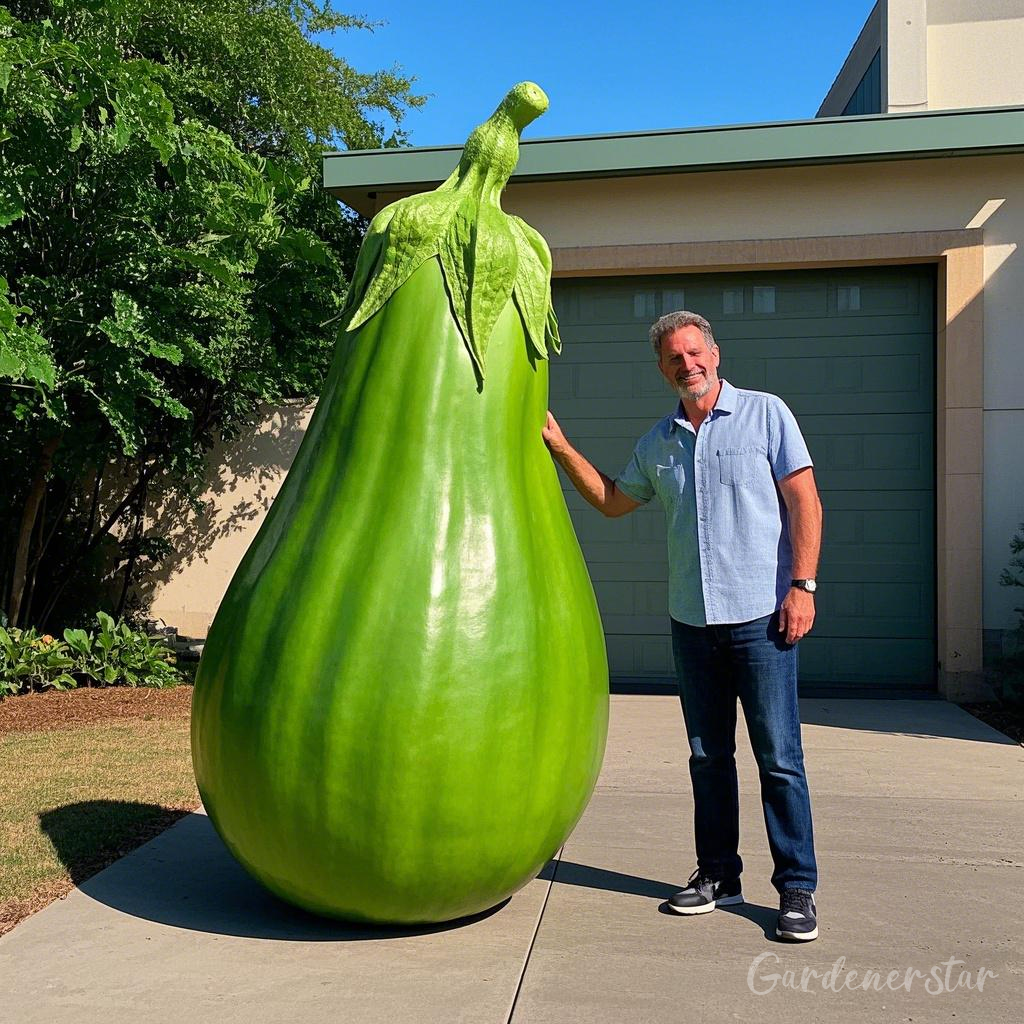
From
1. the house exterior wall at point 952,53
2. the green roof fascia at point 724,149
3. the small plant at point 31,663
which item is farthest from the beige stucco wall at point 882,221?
the house exterior wall at point 952,53

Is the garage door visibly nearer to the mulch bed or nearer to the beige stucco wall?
the beige stucco wall

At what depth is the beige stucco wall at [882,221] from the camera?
809 cm

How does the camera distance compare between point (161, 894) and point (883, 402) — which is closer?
point (161, 894)

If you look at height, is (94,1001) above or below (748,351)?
below

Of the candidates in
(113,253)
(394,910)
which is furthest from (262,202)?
(394,910)

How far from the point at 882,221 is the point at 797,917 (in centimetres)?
641

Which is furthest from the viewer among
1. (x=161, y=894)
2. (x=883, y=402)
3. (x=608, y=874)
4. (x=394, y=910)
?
(x=883, y=402)

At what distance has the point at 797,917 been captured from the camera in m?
3.25

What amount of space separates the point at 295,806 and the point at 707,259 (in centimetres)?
657

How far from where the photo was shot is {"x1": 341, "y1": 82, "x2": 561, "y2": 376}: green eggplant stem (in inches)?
124

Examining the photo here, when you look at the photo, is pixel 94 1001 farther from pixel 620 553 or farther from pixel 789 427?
pixel 620 553

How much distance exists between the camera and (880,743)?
258 inches

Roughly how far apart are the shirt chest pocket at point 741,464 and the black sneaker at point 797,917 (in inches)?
48.9

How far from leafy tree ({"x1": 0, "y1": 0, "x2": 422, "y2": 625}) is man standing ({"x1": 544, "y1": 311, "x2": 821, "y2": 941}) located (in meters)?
2.69
